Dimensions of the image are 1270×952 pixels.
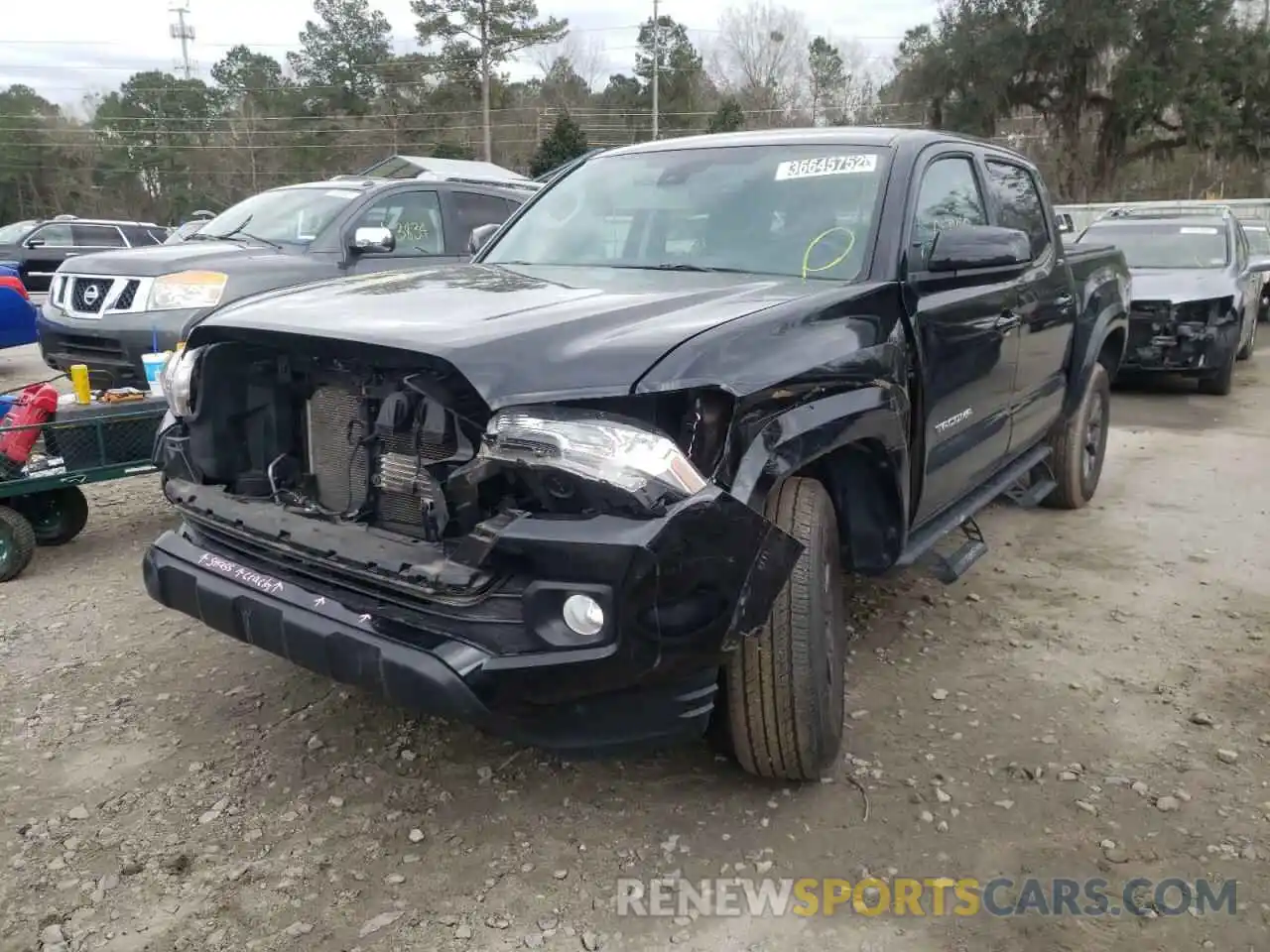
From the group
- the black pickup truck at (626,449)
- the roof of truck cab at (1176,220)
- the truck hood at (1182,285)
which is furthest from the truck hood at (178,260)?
the roof of truck cab at (1176,220)

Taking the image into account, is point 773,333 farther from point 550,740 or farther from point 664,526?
point 550,740

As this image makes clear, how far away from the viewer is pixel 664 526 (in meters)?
2.23

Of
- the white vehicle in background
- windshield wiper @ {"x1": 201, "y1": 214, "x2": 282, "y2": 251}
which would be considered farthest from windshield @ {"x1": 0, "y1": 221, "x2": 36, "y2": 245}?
the white vehicle in background

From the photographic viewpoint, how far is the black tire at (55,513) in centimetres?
499

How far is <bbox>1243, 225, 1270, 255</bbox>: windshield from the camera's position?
49.1ft

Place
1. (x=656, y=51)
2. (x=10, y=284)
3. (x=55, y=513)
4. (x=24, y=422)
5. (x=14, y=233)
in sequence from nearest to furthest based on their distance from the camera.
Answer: (x=24, y=422)
(x=55, y=513)
(x=10, y=284)
(x=14, y=233)
(x=656, y=51)

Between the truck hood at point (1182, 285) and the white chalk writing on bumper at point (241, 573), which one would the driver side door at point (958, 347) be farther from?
the truck hood at point (1182, 285)

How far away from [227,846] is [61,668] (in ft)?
4.80

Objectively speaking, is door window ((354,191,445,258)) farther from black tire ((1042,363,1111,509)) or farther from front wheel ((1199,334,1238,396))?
front wheel ((1199,334,1238,396))

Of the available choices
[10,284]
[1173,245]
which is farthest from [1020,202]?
[10,284]

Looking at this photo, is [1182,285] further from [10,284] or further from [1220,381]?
[10,284]

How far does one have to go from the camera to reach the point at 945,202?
396 centimetres

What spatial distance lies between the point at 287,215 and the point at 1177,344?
24.9 ft

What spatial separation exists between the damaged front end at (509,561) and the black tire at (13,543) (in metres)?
2.20
